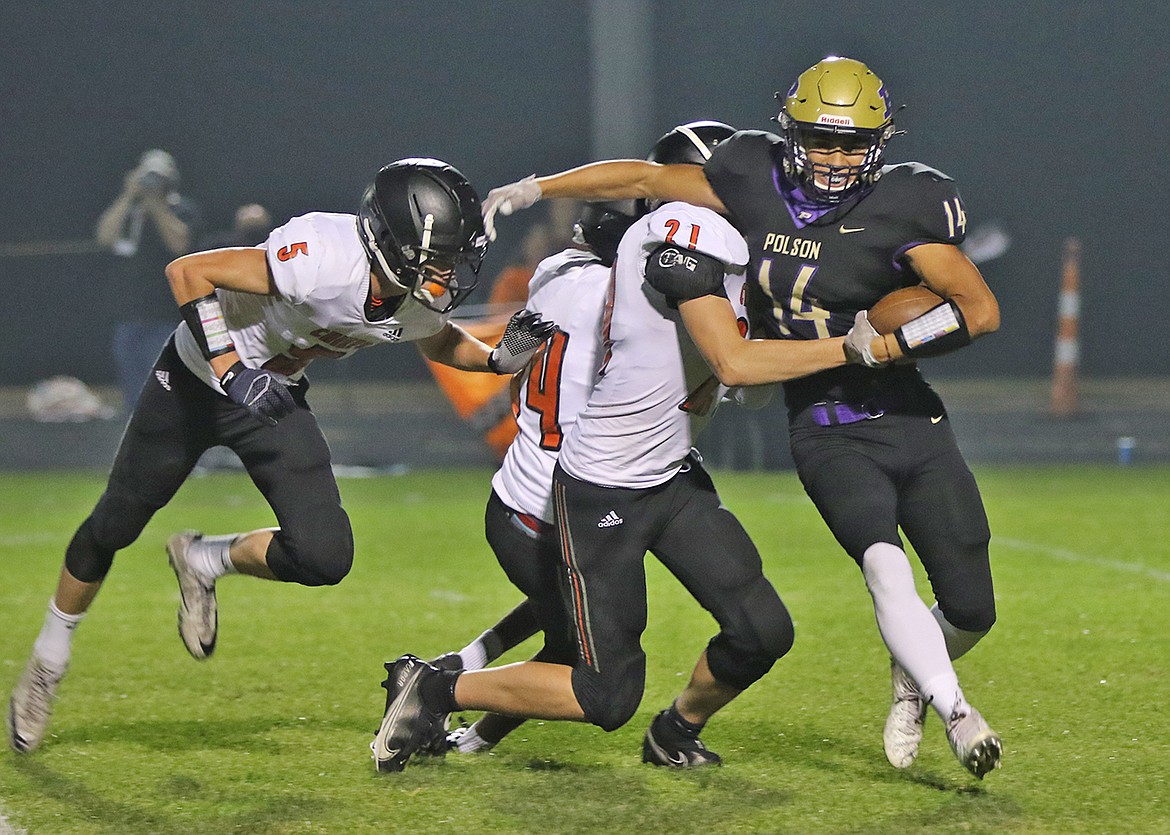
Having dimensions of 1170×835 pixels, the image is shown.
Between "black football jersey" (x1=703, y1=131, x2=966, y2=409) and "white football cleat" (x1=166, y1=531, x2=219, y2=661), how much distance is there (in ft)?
5.33

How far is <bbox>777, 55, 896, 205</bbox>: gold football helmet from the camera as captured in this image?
357 cm

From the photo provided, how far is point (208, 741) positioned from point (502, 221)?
1080 centimetres

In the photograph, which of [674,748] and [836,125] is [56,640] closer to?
[674,748]

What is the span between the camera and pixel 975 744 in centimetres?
313

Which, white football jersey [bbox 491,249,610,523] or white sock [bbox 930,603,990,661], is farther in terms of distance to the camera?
white sock [bbox 930,603,990,661]

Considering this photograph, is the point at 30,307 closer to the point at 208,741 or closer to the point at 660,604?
the point at 660,604

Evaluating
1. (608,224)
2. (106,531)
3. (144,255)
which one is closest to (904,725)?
(608,224)

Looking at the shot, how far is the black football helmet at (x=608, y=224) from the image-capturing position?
3.91 metres

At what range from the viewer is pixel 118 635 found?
5602 mm

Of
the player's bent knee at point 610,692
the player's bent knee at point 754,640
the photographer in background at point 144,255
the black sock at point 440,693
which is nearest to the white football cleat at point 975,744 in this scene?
the player's bent knee at point 754,640

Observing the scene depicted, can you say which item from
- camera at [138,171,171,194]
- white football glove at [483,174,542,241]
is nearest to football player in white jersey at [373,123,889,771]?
white football glove at [483,174,542,241]

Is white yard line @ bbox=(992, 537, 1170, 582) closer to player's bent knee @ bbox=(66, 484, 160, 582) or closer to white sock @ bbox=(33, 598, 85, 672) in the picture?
player's bent knee @ bbox=(66, 484, 160, 582)

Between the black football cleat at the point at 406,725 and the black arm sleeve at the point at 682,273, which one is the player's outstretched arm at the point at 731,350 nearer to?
the black arm sleeve at the point at 682,273

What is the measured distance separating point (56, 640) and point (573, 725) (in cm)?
140
